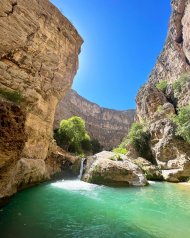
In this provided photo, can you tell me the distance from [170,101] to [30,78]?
37463mm

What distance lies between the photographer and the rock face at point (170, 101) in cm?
2831

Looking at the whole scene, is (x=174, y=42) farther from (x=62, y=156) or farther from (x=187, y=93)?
(x=62, y=156)

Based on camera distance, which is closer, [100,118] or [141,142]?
[141,142]

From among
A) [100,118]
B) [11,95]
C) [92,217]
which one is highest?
[100,118]

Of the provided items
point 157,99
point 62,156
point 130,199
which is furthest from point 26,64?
point 157,99

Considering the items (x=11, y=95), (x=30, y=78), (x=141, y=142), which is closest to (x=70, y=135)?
(x=141, y=142)

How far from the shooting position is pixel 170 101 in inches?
1827

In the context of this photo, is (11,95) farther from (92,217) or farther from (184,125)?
(184,125)

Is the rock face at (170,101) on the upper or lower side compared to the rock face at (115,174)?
upper

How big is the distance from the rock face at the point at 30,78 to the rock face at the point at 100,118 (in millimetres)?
55585

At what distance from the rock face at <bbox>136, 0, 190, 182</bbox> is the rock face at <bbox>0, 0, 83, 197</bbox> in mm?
15337

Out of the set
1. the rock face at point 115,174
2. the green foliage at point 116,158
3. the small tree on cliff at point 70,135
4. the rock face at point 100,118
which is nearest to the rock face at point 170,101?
the green foliage at point 116,158

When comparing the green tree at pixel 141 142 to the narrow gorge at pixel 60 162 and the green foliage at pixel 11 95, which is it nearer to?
the narrow gorge at pixel 60 162

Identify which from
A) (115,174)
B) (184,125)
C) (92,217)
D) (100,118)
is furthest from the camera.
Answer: (100,118)
